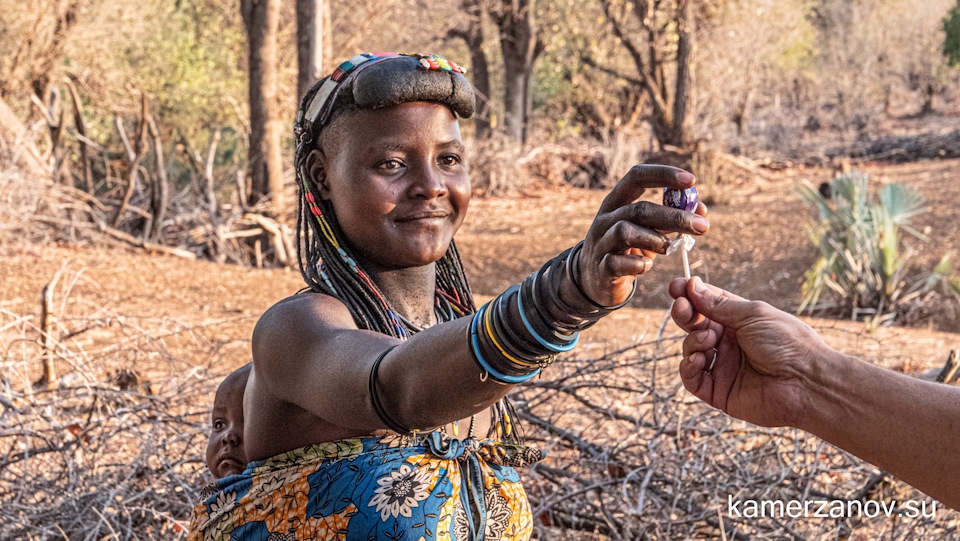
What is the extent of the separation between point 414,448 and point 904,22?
110 feet

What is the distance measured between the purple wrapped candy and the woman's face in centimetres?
62

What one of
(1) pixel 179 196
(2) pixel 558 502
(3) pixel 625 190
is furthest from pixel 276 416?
(1) pixel 179 196

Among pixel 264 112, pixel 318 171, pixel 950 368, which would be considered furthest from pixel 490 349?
pixel 264 112

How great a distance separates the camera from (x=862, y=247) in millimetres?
7996

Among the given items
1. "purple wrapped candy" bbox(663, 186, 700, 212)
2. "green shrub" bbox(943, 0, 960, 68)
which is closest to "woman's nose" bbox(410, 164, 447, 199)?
"purple wrapped candy" bbox(663, 186, 700, 212)

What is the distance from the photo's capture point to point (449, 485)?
1729 millimetres

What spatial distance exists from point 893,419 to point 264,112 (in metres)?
9.00

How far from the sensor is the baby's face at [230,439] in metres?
2.12

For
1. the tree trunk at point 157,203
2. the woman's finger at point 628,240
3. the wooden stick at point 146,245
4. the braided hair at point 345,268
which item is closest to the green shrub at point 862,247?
the wooden stick at point 146,245

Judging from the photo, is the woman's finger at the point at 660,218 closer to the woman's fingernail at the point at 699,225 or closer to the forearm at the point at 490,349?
the woman's fingernail at the point at 699,225

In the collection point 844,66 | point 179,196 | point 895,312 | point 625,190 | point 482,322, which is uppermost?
point 844,66

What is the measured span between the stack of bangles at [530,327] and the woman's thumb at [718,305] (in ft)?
1.14

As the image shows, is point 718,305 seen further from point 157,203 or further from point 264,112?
point 157,203

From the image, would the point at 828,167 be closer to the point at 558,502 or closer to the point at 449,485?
the point at 558,502
